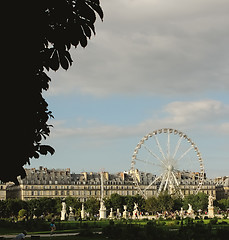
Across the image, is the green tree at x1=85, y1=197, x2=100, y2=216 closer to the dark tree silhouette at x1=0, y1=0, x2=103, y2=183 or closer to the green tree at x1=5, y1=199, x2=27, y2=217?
the green tree at x1=5, y1=199, x2=27, y2=217

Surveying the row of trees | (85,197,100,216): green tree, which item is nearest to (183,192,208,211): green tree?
the row of trees

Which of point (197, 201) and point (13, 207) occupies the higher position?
point (197, 201)

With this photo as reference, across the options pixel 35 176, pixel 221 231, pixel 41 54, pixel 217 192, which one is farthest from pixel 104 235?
pixel 217 192

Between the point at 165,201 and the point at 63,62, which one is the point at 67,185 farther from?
the point at 63,62

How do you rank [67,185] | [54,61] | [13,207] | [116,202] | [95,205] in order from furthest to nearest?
[67,185], [116,202], [95,205], [13,207], [54,61]

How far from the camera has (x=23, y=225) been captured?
42969mm

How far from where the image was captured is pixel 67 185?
410ft

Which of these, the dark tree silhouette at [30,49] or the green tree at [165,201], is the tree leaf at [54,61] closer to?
the dark tree silhouette at [30,49]

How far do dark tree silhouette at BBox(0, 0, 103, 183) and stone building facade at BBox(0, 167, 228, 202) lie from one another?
113 metres

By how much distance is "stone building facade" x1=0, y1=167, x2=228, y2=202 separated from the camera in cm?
12225

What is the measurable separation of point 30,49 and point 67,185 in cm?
11855

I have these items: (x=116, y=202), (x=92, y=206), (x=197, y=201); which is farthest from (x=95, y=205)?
(x=197, y=201)

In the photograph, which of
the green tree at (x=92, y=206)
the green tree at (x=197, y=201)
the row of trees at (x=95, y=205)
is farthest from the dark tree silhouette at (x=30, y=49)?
the green tree at (x=92, y=206)

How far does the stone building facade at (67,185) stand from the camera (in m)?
122
